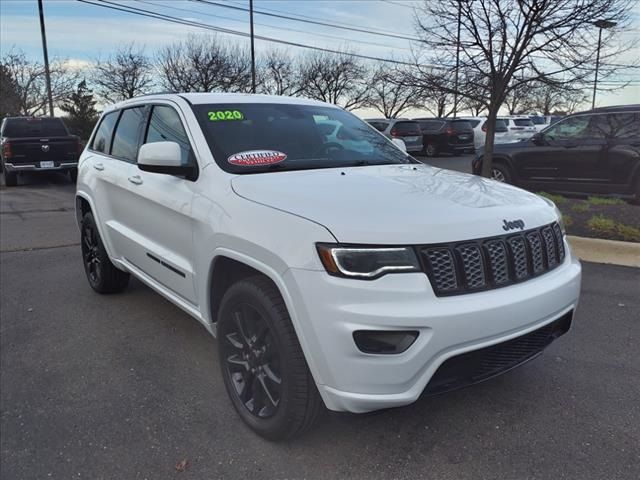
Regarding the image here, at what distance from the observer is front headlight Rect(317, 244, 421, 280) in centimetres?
229

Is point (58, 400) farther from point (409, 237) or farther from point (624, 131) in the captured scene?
point (624, 131)

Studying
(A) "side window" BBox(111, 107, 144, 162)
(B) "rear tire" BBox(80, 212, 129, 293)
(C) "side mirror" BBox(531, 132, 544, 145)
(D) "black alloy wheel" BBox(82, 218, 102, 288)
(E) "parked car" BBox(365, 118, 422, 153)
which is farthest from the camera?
(E) "parked car" BBox(365, 118, 422, 153)

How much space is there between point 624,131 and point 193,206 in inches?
339

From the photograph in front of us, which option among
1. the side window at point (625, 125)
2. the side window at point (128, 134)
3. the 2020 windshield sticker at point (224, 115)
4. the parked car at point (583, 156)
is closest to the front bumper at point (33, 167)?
the parked car at point (583, 156)

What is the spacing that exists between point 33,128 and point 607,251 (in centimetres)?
1471

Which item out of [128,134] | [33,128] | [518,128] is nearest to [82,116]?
[33,128]

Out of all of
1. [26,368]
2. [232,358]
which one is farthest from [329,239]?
[26,368]

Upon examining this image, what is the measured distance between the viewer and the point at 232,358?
2.99 metres

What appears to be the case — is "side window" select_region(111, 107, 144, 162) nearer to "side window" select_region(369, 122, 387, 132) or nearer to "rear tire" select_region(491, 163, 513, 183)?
"rear tire" select_region(491, 163, 513, 183)

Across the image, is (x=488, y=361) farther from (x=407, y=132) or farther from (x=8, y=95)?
(x=8, y=95)

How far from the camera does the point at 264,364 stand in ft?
9.00

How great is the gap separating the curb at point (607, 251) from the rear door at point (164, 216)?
434 cm

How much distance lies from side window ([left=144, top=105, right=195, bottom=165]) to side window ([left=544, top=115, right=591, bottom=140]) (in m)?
8.20

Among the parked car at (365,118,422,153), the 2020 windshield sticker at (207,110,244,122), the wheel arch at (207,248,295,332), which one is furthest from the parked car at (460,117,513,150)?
the wheel arch at (207,248,295,332)
